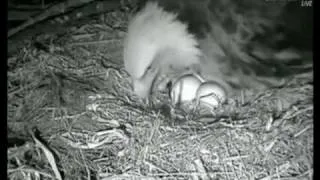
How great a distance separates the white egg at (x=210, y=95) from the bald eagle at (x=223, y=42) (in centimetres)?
4

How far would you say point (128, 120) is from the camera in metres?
1.32

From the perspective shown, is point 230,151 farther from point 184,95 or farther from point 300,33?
point 300,33

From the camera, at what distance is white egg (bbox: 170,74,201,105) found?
4.42 feet

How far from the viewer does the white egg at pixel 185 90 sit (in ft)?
4.42

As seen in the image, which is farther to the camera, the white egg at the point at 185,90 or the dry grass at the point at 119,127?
the white egg at the point at 185,90

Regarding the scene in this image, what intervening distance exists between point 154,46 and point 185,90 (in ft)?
0.62

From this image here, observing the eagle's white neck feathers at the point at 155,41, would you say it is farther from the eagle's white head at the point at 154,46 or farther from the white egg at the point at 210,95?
the white egg at the point at 210,95

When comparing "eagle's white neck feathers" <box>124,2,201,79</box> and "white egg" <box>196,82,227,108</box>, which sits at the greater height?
"eagle's white neck feathers" <box>124,2,201,79</box>

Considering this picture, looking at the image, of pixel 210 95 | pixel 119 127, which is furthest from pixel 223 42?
pixel 119 127

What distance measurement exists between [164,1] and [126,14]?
0.47 feet

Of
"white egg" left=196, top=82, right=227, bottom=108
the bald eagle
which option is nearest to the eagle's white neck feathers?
the bald eagle

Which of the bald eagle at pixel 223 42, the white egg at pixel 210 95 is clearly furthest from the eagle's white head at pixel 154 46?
the white egg at pixel 210 95

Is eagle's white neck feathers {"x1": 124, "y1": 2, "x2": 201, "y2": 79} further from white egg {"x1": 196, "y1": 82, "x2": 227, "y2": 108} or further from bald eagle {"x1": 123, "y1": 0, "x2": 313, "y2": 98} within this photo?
white egg {"x1": 196, "y1": 82, "x2": 227, "y2": 108}

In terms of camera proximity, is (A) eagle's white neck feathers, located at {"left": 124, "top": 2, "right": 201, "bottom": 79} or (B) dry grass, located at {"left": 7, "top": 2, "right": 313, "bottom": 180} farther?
(A) eagle's white neck feathers, located at {"left": 124, "top": 2, "right": 201, "bottom": 79}
